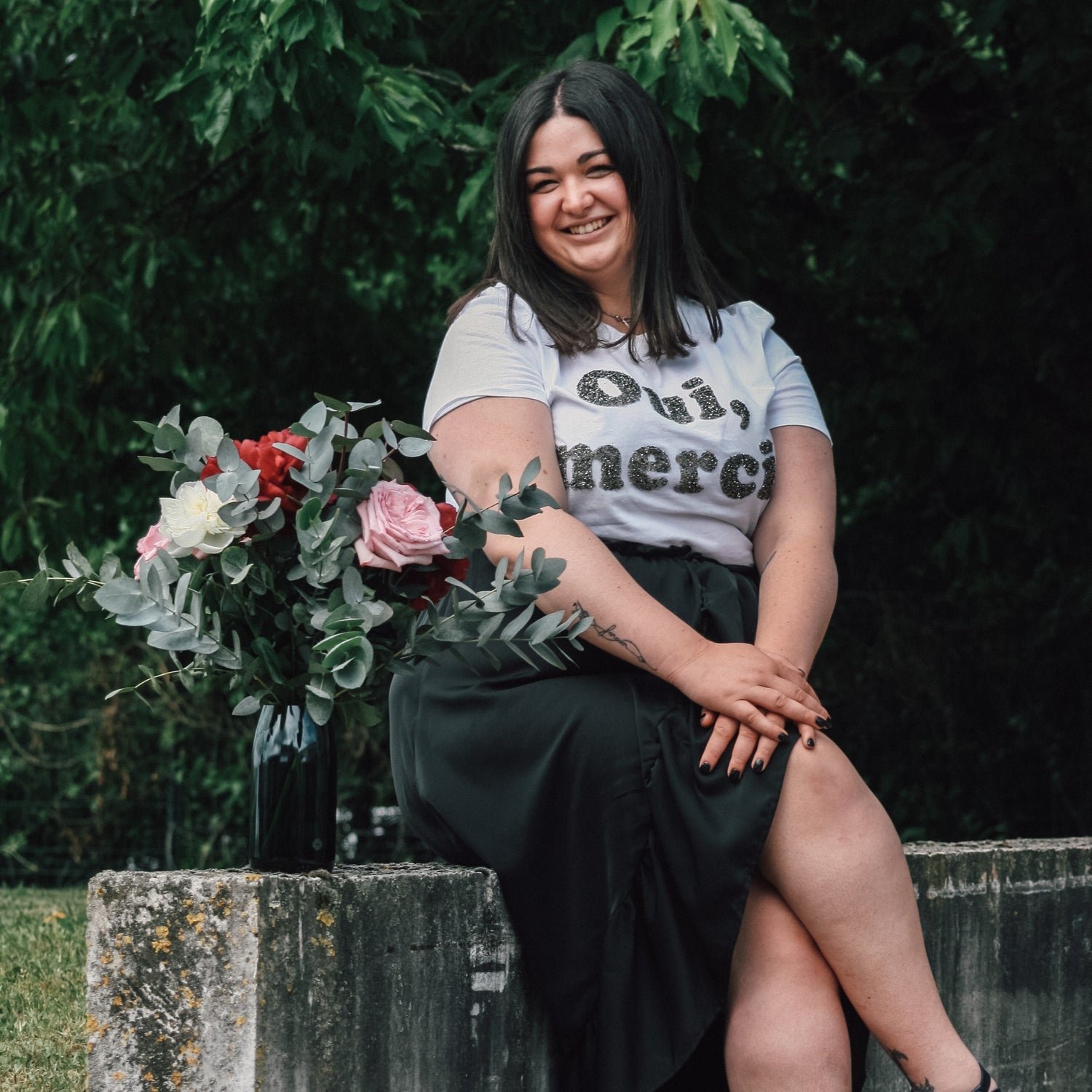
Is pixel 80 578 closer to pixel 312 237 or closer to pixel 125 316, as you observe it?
pixel 125 316

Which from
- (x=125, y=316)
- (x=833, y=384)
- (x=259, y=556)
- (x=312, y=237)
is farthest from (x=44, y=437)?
(x=259, y=556)

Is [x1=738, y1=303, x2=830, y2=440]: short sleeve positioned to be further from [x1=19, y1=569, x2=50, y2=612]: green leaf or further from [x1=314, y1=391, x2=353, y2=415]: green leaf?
[x1=19, y1=569, x2=50, y2=612]: green leaf

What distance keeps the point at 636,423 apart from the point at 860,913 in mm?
836

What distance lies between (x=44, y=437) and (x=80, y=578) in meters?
4.09

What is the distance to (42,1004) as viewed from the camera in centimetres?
308

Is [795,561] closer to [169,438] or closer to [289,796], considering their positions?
[289,796]

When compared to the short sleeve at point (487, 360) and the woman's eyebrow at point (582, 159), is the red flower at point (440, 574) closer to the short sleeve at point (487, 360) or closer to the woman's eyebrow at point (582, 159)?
the short sleeve at point (487, 360)

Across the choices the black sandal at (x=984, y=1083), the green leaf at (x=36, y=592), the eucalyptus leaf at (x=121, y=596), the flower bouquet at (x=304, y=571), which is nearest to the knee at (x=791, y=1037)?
the black sandal at (x=984, y=1083)

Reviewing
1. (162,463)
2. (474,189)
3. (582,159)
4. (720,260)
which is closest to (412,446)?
(162,463)

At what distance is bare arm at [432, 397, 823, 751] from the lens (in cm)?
215

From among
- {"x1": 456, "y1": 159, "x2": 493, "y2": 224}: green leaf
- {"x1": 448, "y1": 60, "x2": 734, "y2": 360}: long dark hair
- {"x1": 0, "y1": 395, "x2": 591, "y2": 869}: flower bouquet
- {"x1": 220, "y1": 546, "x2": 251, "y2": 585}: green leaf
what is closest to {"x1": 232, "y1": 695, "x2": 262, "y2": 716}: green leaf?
{"x1": 0, "y1": 395, "x2": 591, "y2": 869}: flower bouquet

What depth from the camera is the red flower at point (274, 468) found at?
1972 mm

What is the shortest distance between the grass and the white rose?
1.18 metres

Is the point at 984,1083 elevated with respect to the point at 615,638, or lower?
lower
